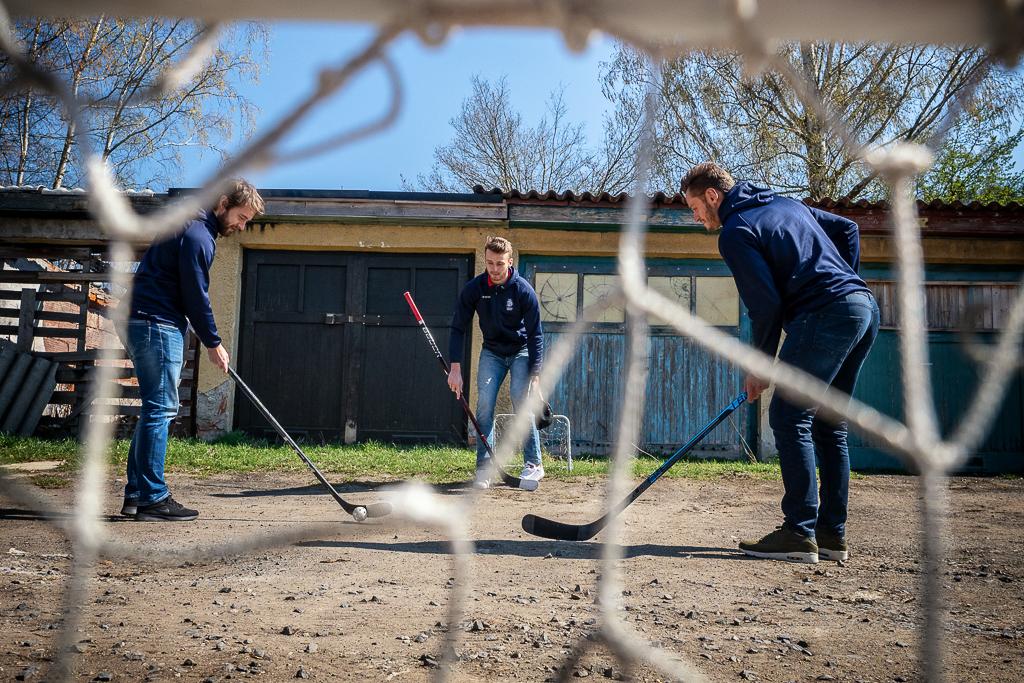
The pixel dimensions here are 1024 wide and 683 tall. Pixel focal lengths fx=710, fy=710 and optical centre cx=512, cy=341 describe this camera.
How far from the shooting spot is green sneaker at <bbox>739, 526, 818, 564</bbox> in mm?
2730

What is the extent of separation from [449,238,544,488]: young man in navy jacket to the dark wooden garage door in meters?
3.16

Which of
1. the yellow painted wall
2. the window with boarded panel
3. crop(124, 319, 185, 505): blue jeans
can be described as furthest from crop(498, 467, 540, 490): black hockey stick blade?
the window with boarded panel

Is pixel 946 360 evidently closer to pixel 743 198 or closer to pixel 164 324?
pixel 743 198

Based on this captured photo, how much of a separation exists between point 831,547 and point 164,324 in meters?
3.02

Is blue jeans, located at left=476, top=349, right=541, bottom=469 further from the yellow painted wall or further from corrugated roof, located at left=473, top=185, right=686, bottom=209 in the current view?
corrugated roof, located at left=473, top=185, right=686, bottom=209

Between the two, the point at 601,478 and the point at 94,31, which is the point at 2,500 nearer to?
the point at 601,478

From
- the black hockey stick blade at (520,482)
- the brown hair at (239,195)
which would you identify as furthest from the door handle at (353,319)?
the brown hair at (239,195)

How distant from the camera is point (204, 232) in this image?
3227 mm

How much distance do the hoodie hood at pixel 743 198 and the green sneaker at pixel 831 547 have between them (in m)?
1.31

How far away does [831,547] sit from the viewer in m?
2.78

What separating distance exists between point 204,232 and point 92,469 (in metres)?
2.40

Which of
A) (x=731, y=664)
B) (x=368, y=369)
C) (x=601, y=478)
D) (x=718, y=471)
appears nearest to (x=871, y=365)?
(x=718, y=471)

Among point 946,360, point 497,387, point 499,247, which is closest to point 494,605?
point 497,387

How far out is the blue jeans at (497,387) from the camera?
15.7ft
